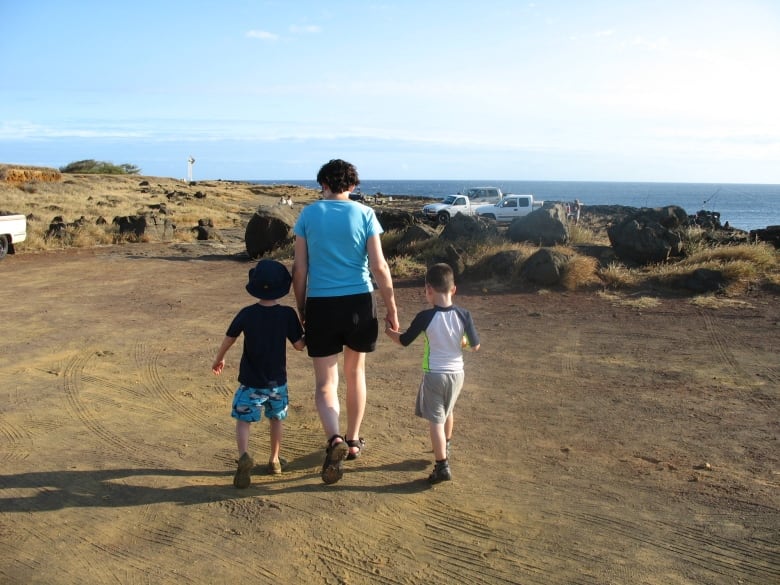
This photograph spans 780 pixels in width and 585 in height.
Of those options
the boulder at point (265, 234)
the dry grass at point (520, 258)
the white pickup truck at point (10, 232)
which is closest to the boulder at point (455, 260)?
the dry grass at point (520, 258)

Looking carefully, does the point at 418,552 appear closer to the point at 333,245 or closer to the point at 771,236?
the point at 333,245

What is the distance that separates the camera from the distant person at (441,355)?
421 centimetres

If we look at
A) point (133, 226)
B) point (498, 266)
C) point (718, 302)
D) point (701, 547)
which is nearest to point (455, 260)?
point (498, 266)

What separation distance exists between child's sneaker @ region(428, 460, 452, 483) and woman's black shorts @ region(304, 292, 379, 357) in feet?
2.78

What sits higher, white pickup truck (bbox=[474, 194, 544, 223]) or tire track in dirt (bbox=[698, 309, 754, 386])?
white pickup truck (bbox=[474, 194, 544, 223])

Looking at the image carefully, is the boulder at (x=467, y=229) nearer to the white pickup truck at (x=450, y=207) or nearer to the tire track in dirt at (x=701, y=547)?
the tire track in dirt at (x=701, y=547)

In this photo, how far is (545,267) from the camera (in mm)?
11992

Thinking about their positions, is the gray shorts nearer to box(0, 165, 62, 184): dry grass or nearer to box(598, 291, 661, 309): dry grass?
box(598, 291, 661, 309): dry grass

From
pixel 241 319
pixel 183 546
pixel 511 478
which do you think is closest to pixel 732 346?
pixel 511 478

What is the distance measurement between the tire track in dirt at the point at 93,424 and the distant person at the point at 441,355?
1839 millimetres

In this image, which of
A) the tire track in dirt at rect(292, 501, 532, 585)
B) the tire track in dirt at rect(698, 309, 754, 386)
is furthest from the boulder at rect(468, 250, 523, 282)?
the tire track in dirt at rect(292, 501, 532, 585)

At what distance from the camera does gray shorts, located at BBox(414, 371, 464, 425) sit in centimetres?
421

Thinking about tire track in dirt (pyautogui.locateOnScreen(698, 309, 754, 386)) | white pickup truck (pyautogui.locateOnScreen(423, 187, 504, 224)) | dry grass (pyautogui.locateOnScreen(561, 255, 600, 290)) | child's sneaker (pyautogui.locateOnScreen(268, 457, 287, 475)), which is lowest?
child's sneaker (pyautogui.locateOnScreen(268, 457, 287, 475))

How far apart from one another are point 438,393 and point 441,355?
0.77 feet
